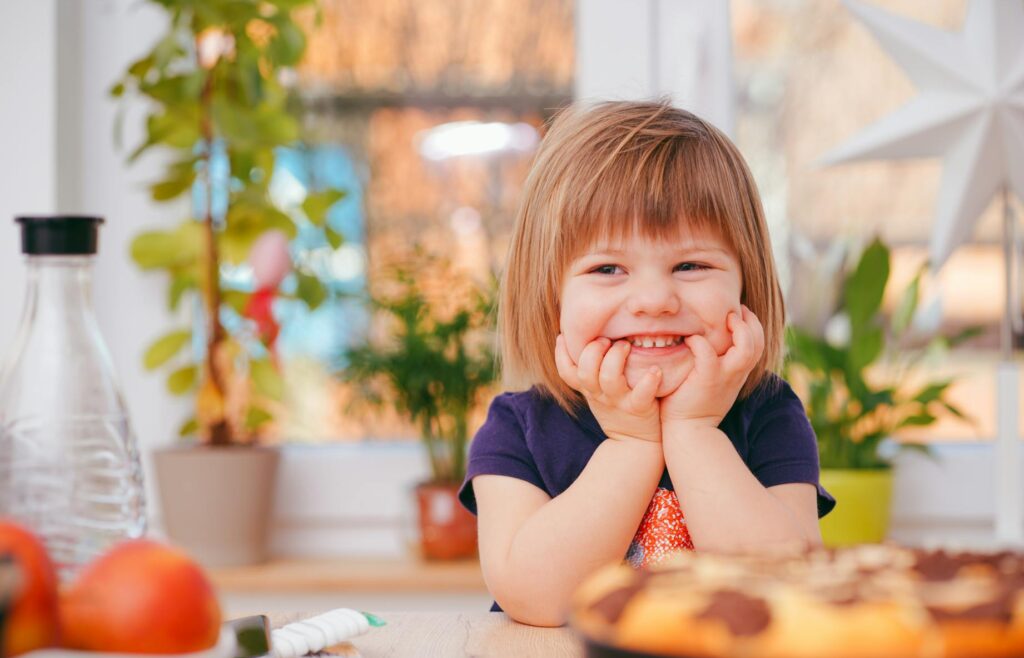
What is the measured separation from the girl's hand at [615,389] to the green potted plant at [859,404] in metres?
0.76

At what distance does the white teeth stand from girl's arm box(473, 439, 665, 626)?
9 cm

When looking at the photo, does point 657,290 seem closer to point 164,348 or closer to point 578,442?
point 578,442

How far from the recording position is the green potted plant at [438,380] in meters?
1.74

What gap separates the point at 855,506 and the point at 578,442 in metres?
0.78

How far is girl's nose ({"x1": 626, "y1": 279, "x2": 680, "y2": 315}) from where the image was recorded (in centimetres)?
89

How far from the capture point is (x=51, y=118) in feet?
6.09

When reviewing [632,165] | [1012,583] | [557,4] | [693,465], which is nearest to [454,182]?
[557,4]

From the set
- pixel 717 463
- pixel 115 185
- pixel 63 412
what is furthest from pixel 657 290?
→ pixel 115 185

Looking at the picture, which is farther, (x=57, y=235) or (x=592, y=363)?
(x=592, y=363)

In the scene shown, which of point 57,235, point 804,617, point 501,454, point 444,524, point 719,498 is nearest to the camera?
point 804,617

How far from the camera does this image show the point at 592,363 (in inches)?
35.8

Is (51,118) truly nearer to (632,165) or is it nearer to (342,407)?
(342,407)

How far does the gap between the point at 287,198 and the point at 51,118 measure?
44cm

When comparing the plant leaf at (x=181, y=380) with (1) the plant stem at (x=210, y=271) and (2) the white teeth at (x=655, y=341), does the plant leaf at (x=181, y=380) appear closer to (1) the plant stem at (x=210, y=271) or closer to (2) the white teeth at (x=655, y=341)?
(1) the plant stem at (x=210, y=271)
